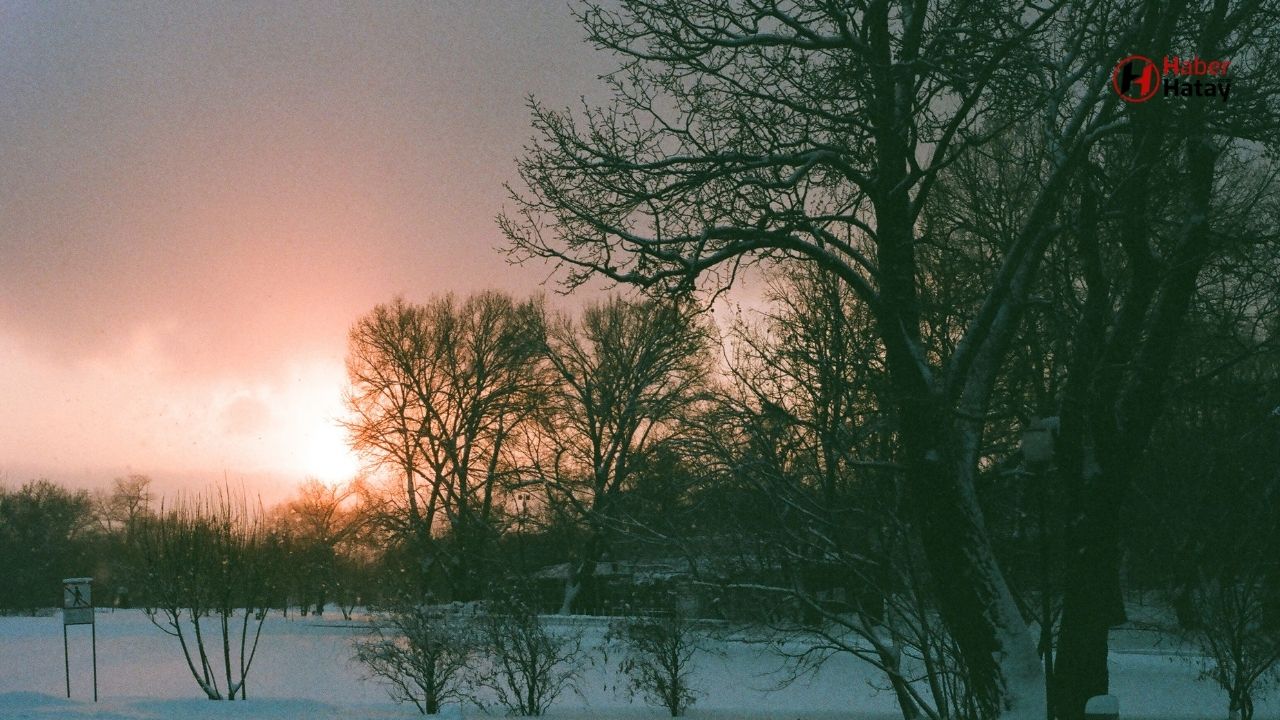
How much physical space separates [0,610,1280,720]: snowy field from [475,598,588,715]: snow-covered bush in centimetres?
51

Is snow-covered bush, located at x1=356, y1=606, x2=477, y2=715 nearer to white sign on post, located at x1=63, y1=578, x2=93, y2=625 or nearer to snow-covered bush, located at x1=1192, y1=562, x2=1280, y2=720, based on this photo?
white sign on post, located at x1=63, y1=578, x2=93, y2=625

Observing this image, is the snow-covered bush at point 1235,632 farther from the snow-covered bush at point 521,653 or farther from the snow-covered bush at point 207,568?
the snow-covered bush at point 207,568

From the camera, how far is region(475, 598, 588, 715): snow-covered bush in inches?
760

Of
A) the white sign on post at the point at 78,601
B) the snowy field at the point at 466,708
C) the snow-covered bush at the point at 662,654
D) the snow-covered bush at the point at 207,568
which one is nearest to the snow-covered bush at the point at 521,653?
the snowy field at the point at 466,708

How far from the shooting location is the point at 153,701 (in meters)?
21.5

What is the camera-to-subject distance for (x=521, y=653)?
64.0ft

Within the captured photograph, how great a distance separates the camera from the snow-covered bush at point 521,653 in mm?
19297

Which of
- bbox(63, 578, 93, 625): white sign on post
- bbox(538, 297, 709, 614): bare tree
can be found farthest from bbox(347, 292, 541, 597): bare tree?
bbox(63, 578, 93, 625): white sign on post

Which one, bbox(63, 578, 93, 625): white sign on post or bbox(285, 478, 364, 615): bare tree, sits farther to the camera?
bbox(285, 478, 364, 615): bare tree

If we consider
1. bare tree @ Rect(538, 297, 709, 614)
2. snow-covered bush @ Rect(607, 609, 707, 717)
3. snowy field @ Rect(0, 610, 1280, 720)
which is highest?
bare tree @ Rect(538, 297, 709, 614)

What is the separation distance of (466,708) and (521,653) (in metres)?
1.76

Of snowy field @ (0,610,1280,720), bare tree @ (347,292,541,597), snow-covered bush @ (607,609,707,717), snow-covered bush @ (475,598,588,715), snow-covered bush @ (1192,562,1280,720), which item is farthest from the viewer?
bare tree @ (347,292,541,597)

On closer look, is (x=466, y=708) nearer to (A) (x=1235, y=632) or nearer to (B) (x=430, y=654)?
(B) (x=430, y=654)

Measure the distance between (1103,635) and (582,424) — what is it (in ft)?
89.5
